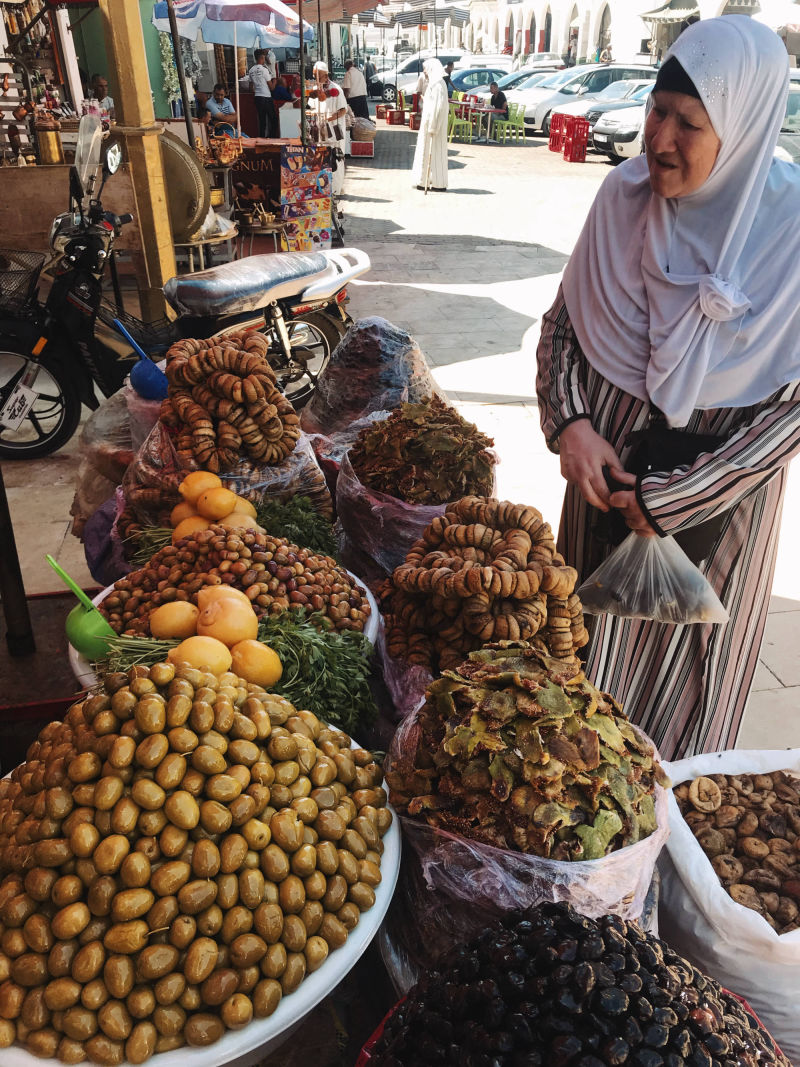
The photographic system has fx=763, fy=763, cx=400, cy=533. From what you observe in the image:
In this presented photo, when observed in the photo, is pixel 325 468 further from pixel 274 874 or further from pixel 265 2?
pixel 265 2

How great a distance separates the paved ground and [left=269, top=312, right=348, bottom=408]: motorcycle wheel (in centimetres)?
124

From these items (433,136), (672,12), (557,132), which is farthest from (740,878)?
(672,12)

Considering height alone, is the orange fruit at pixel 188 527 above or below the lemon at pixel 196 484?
below

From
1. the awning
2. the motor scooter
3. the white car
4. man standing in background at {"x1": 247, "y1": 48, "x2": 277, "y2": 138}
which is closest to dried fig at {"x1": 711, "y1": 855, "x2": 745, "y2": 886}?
the motor scooter

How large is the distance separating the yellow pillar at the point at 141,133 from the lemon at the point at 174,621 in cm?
403

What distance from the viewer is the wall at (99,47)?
14.0 metres

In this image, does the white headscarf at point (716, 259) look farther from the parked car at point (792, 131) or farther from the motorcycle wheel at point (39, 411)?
the parked car at point (792, 131)

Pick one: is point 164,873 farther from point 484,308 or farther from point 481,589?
point 484,308

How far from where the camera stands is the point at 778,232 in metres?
1.69

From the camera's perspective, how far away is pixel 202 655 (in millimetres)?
1592

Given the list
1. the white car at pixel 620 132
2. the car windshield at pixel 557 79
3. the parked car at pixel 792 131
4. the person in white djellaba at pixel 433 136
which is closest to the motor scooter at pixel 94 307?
the parked car at pixel 792 131

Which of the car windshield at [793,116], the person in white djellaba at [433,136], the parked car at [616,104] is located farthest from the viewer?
the parked car at [616,104]

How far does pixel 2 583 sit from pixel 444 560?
1462 mm

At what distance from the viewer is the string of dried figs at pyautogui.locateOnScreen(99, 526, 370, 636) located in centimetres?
190
